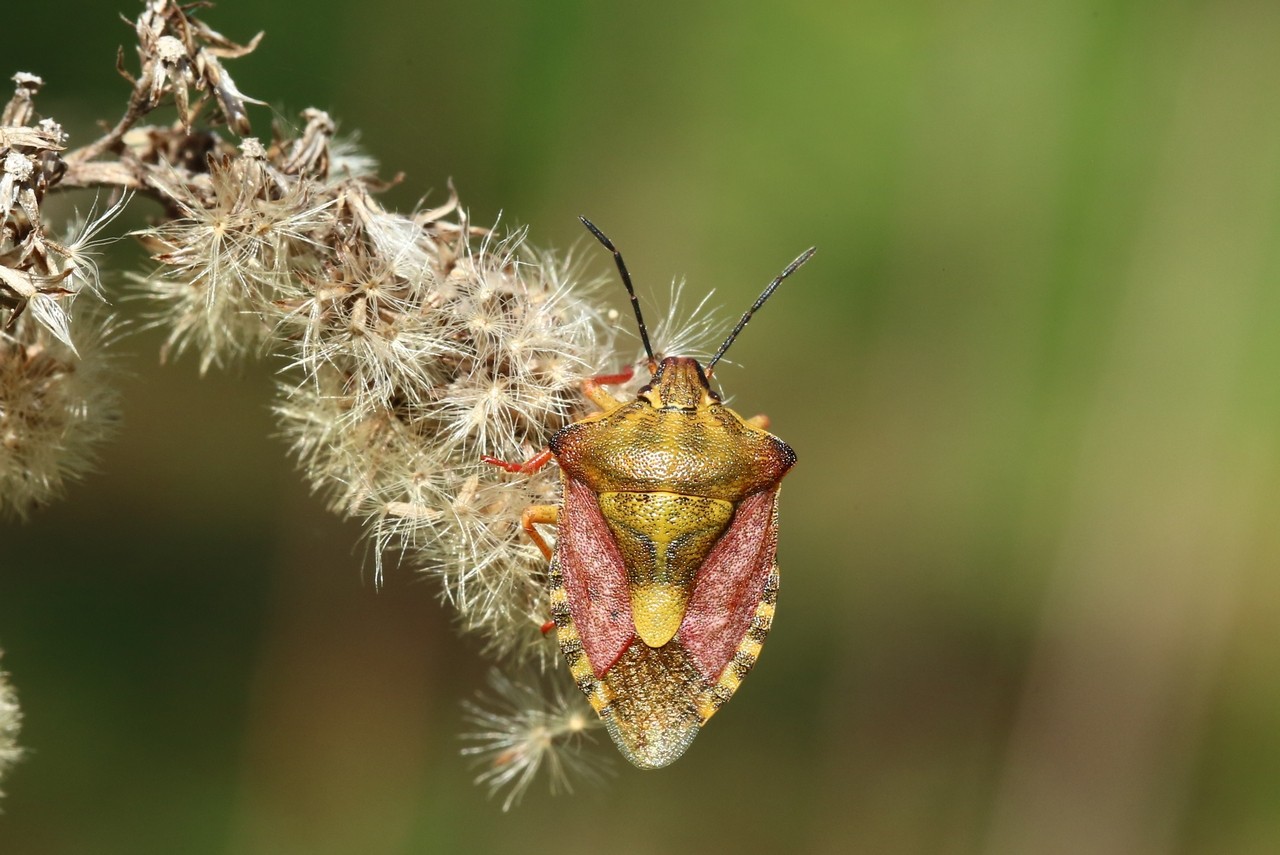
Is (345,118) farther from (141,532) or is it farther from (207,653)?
(207,653)

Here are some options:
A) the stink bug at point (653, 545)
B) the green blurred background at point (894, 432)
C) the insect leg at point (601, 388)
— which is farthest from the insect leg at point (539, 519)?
the green blurred background at point (894, 432)

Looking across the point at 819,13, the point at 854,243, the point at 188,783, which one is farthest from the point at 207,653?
the point at 819,13

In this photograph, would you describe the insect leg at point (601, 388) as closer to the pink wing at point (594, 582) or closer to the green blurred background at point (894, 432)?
the pink wing at point (594, 582)

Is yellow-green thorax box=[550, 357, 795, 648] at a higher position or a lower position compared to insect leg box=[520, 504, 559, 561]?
higher

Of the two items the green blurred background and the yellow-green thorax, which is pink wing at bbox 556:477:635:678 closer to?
the yellow-green thorax

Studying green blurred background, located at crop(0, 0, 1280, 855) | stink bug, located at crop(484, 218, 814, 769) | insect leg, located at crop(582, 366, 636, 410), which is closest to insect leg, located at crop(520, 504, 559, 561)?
stink bug, located at crop(484, 218, 814, 769)

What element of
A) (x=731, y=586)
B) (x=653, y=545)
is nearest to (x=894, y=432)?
(x=731, y=586)

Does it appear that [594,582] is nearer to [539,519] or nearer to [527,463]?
[539,519]
